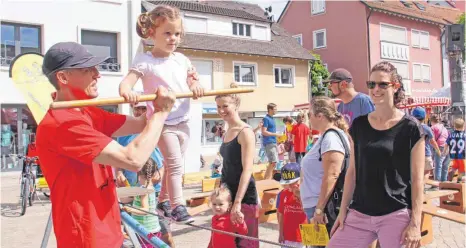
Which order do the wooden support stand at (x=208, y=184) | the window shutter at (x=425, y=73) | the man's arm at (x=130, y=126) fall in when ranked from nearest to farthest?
the man's arm at (x=130, y=126), the wooden support stand at (x=208, y=184), the window shutter at (x=425, y=73)

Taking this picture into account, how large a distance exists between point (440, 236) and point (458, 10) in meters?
46.6

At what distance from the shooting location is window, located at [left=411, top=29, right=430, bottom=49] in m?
36.6

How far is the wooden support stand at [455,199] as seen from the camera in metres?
7.70

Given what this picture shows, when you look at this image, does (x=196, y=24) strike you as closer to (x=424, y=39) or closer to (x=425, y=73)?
(x=424, y=39)

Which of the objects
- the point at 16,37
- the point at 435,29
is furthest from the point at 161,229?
the point at 435,29

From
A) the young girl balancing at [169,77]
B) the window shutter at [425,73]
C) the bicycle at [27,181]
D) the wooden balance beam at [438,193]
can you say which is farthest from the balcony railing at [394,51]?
the young girl balancing at [169,77]

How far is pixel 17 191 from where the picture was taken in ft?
40.6

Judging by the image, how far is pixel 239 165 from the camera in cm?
390

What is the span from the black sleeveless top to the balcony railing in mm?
31669

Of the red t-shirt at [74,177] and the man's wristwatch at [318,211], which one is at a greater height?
the red t-shirt at [74,177]

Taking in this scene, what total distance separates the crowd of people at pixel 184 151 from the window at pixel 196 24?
20.1 m

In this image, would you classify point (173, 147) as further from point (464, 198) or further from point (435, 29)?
point (435, 29)

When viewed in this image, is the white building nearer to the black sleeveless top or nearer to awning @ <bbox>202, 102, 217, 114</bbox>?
awning @ <bbox>202, 102, 217, 114</bbox>

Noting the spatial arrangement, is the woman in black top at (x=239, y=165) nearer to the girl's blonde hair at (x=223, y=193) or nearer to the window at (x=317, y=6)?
the girl's blonde hair at (x=223, y=193)
